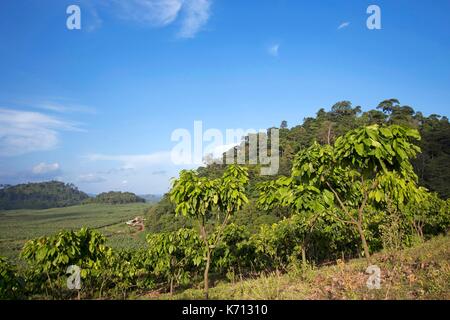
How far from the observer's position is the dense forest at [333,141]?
35125 mm

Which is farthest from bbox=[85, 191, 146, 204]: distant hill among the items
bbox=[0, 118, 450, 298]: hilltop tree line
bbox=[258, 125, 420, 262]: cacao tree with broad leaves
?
bbox=[258, 125, 420, 262]: cacao tree with broad leaves

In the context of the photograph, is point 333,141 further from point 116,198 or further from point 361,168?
point 116,198

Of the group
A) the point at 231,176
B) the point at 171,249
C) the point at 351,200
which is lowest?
the point at 171,249

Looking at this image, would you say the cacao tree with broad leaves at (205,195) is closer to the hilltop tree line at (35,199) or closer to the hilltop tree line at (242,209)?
the hilltop tree line at (242,209)

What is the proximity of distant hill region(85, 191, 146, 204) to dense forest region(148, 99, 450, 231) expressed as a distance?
444 feet

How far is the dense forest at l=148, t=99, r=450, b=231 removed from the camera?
115 feet

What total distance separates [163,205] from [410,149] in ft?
197

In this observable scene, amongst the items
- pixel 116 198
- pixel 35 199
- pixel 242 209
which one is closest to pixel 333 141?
pixel 242 209

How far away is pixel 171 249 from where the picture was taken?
805 centimetres

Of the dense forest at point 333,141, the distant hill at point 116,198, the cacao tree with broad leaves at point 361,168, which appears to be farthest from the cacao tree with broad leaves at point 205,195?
Result: the distant hill at point 116,198

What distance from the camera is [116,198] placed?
18775 centimetres

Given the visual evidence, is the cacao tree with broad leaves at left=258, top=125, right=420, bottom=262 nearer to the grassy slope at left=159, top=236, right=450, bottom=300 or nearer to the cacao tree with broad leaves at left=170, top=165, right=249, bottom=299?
the grassy slope at left=159, top=236, right=450, bottom=300
